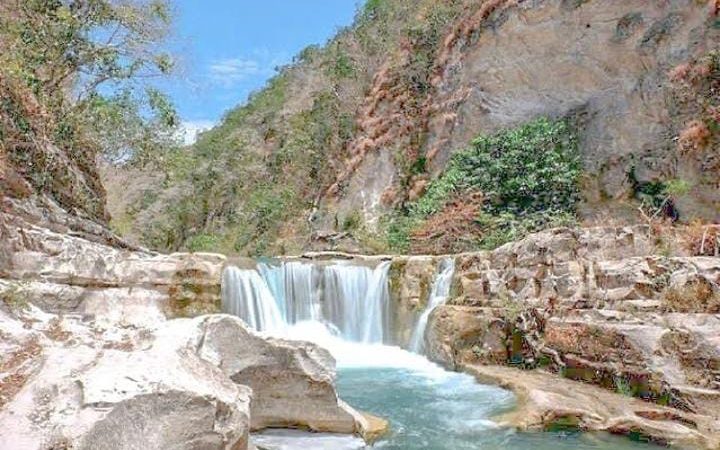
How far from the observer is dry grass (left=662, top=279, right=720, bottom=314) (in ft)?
24.7

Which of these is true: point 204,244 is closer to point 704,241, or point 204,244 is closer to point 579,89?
point 579,89

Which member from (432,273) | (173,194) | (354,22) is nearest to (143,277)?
(432,273)

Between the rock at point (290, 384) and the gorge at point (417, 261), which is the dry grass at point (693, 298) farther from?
the rock at point (290, 384)

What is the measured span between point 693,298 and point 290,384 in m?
5.24

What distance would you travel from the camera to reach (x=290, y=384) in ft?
19.1

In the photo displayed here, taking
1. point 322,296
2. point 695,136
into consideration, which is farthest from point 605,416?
point 695,136

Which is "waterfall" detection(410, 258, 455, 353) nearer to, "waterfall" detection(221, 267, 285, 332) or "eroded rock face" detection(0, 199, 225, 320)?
"waterfall" detection(221, 267, 285, 332)

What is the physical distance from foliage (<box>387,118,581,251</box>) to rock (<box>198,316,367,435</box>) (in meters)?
11.1

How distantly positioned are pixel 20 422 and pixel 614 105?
56.0 ft

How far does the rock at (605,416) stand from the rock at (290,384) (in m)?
2.10

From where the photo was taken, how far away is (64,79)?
1189 cm

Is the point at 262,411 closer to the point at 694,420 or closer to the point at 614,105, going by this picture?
the point at 694,420

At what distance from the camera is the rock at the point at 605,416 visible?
6.16m

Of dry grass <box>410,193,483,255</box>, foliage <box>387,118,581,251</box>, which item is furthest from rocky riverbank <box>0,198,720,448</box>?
foliage <box>387,118,581,251</box>
